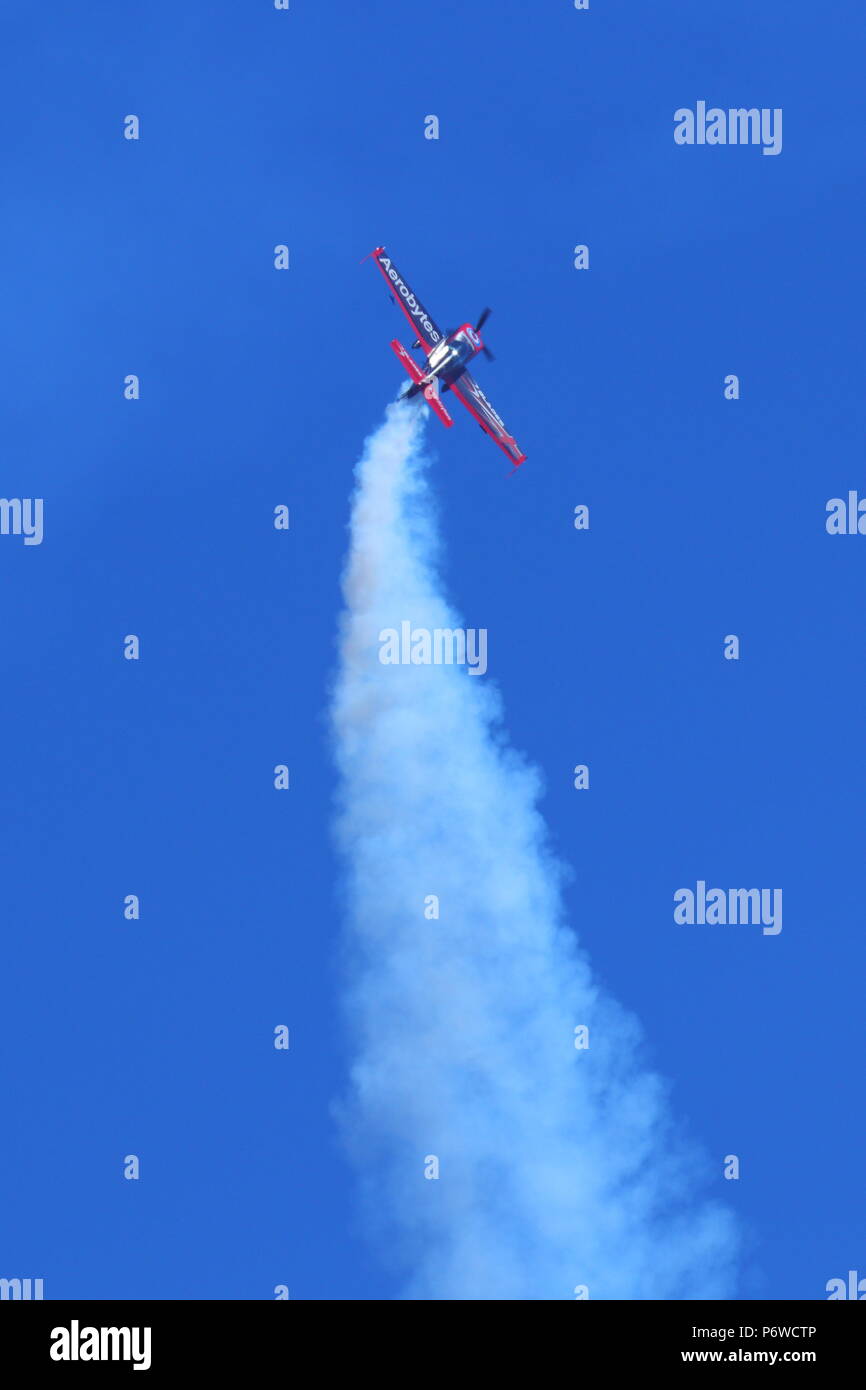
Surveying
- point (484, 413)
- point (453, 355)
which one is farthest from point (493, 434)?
point (453, 355)

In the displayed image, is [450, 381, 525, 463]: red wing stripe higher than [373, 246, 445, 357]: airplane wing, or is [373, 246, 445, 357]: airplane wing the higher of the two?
[373, 246, 445, 357]: airplane wing

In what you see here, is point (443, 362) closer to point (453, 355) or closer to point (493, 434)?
point (453, 355)

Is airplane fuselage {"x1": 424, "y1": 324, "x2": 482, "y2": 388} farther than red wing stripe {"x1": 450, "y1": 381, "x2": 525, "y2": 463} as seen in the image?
No

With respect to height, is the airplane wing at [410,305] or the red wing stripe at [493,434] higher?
the airplane wing at [410,305]

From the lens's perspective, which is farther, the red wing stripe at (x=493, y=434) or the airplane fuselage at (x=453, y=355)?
the red wing stripe at (x=493, y=434)
